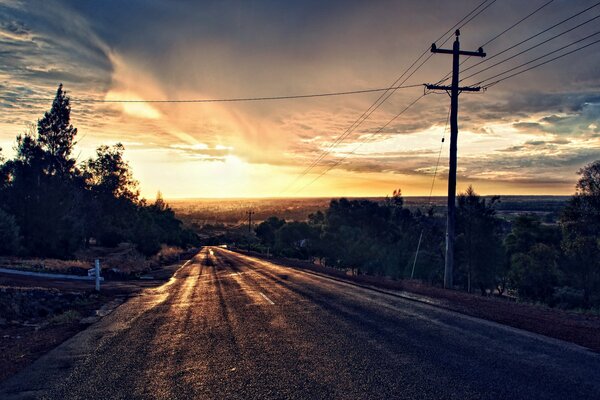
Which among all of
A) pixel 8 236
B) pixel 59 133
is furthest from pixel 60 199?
pixel 59 133

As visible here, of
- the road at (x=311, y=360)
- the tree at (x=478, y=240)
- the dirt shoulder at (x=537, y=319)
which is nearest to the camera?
the road at (x=311, y=360)

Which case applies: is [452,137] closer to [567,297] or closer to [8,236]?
[567,297]

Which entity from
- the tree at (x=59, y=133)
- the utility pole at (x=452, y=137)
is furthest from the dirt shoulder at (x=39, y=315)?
the tree at (x=59, y=133)

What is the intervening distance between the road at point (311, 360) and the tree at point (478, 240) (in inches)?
1471

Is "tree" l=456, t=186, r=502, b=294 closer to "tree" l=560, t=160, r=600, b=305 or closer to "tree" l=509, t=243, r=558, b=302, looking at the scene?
"tree" l=509, t=243, r=558, b=302

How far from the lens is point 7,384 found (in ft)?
18.5

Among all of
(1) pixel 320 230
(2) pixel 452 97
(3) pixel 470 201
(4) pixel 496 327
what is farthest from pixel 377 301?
(1) pixel 320 230

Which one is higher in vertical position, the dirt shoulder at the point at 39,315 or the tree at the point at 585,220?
the tree at the point at 585,220

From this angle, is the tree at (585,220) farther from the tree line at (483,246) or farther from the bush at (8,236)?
the bush at (8,236)

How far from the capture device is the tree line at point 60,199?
2991 centimetres

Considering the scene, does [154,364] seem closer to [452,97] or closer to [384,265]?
[452,97]

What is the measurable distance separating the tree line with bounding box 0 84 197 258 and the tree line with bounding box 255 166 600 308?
93.2ft

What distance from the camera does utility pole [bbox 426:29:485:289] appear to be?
19.9m

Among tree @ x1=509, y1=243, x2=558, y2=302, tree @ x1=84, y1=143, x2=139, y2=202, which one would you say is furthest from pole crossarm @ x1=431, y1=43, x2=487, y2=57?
tree @ x1=84, y1=143, x2=139, y2=202
